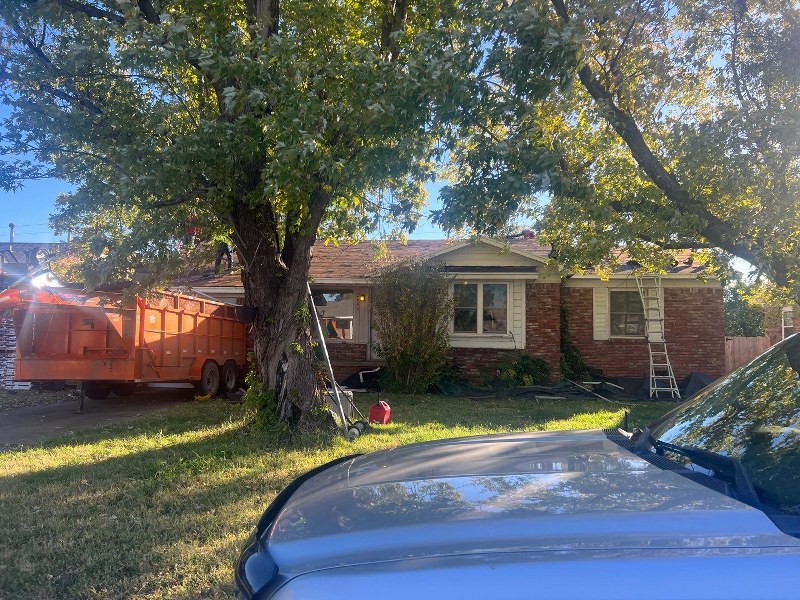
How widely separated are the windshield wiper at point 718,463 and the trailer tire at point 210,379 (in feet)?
40.9

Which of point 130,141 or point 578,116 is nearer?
point 130,141

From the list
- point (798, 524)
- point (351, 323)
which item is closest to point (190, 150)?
point (798, 524)

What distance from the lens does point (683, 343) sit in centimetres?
1588

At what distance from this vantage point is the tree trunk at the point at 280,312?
8461 mm

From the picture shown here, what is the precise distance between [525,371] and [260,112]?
10021 millimetres

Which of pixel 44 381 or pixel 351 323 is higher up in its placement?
pixel 351 323

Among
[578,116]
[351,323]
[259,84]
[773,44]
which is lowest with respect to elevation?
[351,323]

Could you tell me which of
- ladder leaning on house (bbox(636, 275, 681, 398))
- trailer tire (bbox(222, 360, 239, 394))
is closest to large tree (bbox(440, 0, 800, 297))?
ladder leaning on house (bbox(636, 275, 681, 398))

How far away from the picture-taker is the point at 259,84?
21.2 ft

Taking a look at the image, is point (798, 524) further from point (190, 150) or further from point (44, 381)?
point (44, 381)

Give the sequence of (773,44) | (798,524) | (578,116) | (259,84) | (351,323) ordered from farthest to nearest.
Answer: (351,323)
(578,116)
(773,44)
(259,84)
(798,524)

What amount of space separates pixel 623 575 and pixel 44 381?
12360mm

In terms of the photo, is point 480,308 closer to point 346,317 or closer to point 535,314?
point 535,314

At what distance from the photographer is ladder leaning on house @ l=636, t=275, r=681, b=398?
1477cm
